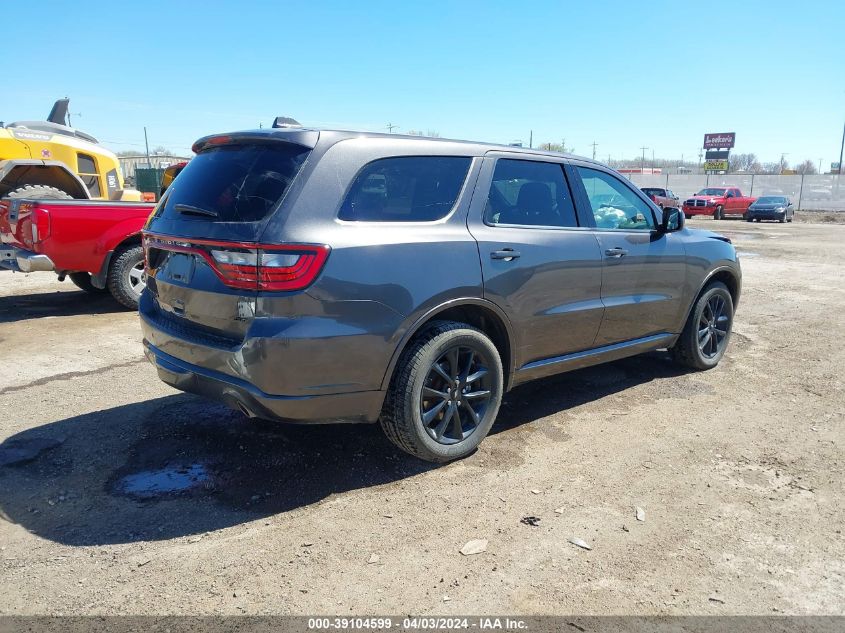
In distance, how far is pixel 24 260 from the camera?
23.7 ft

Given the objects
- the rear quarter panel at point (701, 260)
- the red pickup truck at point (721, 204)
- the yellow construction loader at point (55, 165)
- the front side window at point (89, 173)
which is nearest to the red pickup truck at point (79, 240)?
the yellow construction loader at point (55, 165)

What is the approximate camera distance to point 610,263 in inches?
184

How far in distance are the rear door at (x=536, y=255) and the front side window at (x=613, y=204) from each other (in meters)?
0.27

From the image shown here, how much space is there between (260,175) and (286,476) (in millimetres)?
1660

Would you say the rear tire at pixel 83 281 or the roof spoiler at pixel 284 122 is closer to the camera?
the roof spoiler at pixel 284 122

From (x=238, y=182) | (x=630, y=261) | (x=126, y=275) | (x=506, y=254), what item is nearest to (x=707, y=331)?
(x=630, y=261)

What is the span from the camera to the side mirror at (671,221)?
5.14 meters

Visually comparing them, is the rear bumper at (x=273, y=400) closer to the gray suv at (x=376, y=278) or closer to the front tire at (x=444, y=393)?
the gray suv at (x=376, y=278)

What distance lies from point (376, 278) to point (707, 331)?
3.81 meters

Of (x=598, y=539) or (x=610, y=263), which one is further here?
(x=610, y=263)

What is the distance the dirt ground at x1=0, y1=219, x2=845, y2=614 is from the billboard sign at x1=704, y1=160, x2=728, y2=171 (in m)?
72.8

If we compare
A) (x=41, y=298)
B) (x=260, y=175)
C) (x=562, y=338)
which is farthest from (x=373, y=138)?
(x=41, y=298)

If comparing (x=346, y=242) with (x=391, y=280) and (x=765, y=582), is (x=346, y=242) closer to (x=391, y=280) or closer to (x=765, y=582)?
(x=391, y=280)

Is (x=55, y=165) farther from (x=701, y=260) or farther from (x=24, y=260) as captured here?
(x=701, y=260)
